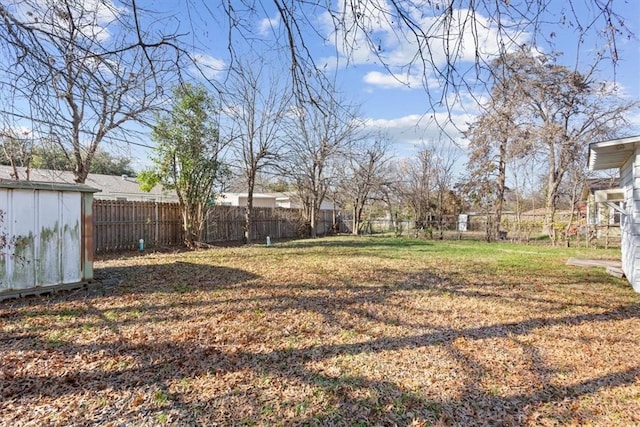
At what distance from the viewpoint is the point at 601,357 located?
306cm

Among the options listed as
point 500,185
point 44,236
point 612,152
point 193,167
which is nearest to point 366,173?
point 500,185

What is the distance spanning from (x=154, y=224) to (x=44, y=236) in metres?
6.03

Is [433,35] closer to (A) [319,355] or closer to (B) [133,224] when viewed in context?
(A) [319,355]

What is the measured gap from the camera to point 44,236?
15.5ft

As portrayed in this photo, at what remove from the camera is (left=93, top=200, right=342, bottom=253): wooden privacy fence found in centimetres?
941

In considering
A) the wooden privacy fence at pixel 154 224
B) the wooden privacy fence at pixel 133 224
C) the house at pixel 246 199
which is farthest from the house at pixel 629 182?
the house at pixel 246 199

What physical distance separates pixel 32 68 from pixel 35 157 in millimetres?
1023

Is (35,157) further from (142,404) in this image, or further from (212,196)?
(212,196)

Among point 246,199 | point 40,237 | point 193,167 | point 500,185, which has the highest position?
point 193,167

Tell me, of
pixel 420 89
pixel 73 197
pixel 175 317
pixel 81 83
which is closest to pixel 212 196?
pixel 73 197

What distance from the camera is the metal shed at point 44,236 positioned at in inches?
175

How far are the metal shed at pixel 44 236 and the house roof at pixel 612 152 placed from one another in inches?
304

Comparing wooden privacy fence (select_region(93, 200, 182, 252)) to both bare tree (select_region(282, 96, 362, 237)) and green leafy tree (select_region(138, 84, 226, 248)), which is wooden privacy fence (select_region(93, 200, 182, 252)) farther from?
bare tree (select_region(282, 96, 362, 237))

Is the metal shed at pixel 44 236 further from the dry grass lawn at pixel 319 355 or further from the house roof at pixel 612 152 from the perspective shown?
the house roof at pixel 612 152
